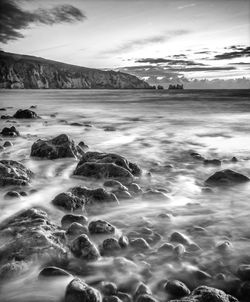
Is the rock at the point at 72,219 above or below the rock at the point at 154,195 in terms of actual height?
above

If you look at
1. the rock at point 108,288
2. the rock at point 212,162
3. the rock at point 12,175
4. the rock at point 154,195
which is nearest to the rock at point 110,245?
the rock at point 108,288

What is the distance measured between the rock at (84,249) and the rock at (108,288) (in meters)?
0.32

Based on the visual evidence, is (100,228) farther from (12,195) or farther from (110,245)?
(12,195)

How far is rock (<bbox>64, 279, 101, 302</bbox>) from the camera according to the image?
6.59 feet

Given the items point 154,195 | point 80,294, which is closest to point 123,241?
point 80,294

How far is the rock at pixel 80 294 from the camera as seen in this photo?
6.59 feet

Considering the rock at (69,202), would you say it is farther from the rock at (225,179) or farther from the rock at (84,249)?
the rock at (225,179)

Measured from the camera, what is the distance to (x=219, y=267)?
2.50 m

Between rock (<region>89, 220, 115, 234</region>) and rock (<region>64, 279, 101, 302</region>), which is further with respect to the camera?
rock (<region>89, 220, 115, 234</region>)

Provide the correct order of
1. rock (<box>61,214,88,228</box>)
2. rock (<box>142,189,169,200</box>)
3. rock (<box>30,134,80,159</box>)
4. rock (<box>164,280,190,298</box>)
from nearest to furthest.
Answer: rock (<box>164,280,190,298</box>)
rock (<box>61,214,88,228</box>)
rock (<box>142,189,169,200</box>)
rock (<box>30,134,80,159</box>)

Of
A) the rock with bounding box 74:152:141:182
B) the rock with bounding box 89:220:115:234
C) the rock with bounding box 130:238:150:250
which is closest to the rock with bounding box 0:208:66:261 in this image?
the rock with bounding box 89:220:115:234

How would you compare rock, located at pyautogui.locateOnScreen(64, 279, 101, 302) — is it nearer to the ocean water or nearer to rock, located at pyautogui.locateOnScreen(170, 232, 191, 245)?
the ocean water

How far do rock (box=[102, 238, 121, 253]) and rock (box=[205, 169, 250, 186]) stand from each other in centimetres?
229

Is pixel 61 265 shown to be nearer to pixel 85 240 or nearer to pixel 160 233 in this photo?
pixel 85 240
